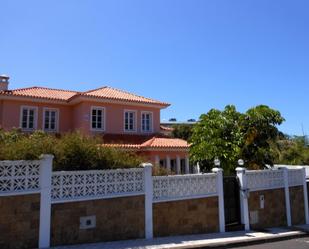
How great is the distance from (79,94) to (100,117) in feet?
6.61

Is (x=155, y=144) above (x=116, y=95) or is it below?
below

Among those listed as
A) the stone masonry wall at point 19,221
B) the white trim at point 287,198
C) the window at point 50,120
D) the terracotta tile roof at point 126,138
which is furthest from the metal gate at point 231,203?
the window at point 50,120

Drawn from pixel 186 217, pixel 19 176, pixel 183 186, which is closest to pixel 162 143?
pixel 183 186

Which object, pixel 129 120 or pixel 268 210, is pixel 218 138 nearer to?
pixel 268 210

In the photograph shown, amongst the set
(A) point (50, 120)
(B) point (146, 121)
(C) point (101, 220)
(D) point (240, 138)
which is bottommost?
(C) point (101, 220)

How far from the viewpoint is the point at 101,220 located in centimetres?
852

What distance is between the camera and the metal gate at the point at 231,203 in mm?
11359

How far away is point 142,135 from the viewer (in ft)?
73.0

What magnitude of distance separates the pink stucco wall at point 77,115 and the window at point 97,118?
0.25 meters

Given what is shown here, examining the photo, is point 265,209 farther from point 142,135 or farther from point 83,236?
point 142,135

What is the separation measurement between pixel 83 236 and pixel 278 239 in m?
6.35

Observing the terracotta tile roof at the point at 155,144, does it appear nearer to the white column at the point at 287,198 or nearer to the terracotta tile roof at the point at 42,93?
the terracotta tile roof at the point at 42,93

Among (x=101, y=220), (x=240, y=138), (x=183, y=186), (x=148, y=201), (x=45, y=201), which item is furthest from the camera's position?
(x=240, y=138)

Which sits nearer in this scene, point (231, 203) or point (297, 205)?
point (231, 203)
